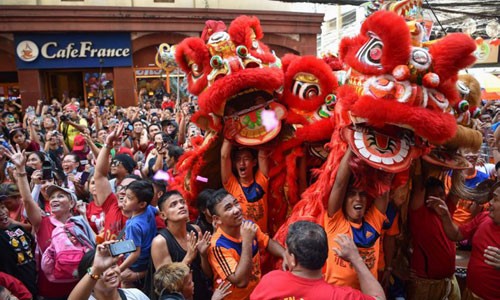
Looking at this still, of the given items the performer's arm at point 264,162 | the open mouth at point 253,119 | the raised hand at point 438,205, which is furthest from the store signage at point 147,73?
the raised hand at point 438,205

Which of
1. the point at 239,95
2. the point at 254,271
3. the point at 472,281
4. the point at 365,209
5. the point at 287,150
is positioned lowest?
the point at 472,281

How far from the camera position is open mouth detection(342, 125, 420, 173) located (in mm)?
2389

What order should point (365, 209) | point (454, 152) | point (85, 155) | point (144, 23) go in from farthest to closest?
1. point (144, 23)
2. point (85, 155)
3. point (454, 152)
4. point (365, 209)

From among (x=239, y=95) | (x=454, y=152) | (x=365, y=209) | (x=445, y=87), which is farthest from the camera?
(x=239, y=95)

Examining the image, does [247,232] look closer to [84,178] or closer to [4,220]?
[4,220]

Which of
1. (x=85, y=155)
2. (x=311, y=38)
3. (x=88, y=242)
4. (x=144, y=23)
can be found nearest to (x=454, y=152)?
(x=88, y=242)

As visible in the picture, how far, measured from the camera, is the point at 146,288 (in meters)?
2.79

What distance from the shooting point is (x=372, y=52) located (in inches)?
93.8

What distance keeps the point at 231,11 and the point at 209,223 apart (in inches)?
527

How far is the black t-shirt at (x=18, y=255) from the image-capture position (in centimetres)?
271

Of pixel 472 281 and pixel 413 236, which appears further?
pixel 413 236

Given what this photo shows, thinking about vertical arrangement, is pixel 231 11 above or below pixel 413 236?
above

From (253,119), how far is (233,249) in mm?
1133

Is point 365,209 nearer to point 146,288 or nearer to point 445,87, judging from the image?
point 445,87
